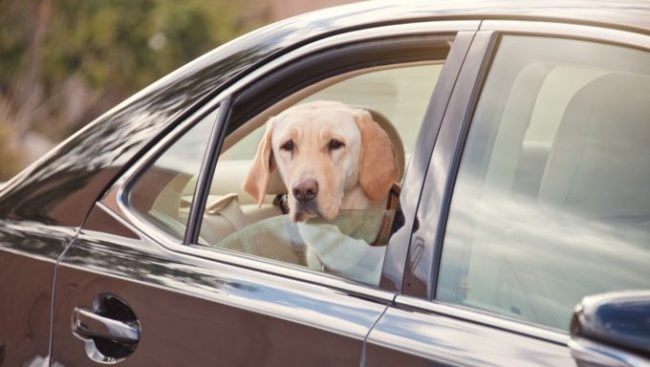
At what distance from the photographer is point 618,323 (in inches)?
78.2

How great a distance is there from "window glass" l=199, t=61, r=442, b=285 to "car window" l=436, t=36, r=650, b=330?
172 mm

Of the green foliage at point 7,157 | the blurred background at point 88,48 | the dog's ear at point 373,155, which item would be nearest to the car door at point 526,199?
the dog's ear at point 373,155

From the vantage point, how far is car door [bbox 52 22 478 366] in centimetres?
253

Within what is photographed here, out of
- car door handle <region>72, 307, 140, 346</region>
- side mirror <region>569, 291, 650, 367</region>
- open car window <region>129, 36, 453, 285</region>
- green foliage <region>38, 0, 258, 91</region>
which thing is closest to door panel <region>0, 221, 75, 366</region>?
car door handle <region>72, 307, 140, 346</region>

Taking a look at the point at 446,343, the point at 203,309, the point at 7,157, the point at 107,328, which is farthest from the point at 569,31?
the point at 7,157

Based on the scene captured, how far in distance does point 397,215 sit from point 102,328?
69 cm

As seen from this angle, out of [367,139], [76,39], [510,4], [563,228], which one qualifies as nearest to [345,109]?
[367,139]

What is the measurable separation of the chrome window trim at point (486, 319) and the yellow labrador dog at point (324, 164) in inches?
15.8

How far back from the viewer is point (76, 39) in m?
13.6

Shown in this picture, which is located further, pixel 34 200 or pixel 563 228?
pixel 34 200

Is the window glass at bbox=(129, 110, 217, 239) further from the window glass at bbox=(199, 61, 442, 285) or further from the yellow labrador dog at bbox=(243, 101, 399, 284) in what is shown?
the yellow labrador dog at bbox=(243, 101, 399, 284)

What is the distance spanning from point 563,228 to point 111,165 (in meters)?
1.14

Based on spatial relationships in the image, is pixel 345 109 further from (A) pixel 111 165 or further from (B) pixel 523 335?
(B) pixel 523 335

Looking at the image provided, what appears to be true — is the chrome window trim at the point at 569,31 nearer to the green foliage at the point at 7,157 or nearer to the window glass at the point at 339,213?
the window glass at the point at 339,213
